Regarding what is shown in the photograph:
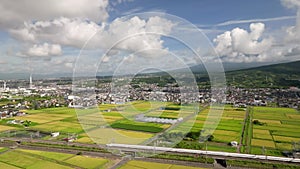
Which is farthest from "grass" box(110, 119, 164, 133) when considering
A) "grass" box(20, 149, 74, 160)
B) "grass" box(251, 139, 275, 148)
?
"grass" box(251, 139, 275, 148)

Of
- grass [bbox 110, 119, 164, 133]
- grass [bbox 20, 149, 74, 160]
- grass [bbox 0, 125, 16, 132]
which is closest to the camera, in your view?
grass [bbox 20, 149, 74, 160]

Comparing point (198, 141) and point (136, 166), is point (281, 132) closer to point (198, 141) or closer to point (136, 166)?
point (198, 141)

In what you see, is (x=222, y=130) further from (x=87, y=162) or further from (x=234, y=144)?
(x=87, y=162)

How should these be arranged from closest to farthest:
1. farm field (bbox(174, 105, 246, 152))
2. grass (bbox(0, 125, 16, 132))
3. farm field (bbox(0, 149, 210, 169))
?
farm field (bbox(0, 149, 210, 169)) → farm field (bbox(174, 105, 246, 152)) → grass (bbox(0, 125, 16, 132))

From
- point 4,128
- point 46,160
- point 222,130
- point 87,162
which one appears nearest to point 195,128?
point 222,130

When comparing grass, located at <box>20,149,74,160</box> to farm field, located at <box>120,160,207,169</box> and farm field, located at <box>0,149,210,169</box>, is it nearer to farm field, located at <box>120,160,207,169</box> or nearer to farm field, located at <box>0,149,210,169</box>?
farm field, located at <box>0,149,210,169</box>

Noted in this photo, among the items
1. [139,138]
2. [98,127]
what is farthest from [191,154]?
[98,127]
